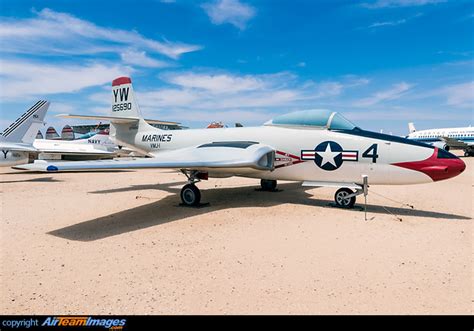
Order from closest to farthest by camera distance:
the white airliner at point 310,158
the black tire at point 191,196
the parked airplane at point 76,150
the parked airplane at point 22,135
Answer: the white airliner at point 310,158 < the black tire at point 191,196 < the parked airplane at point 22,135 < the parked airplane at point 76,150

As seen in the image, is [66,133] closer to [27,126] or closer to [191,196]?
[27,126]

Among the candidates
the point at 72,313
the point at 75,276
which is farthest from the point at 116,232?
the point at 72,313

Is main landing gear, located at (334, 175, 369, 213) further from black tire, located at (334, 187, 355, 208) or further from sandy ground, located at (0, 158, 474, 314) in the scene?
sandy ground, located at (0, 158, 474, 314)

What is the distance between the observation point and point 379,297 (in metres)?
3.52

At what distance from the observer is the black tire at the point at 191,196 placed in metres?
8.68

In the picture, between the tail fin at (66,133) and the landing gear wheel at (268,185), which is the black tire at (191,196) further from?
the tail fin at (66,133)

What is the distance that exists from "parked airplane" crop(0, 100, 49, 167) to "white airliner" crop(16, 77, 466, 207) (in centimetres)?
959

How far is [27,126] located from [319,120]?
48.5 feet

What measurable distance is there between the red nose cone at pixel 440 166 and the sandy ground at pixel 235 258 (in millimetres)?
1032

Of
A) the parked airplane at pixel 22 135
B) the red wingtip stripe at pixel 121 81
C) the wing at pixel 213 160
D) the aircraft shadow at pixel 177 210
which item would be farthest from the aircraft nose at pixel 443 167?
the parked airplane at pixel 22 135

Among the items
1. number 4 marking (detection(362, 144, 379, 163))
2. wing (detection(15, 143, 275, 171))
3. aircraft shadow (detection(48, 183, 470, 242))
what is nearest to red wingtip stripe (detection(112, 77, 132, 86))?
aircraft shadow (detection(48, 183, 470, 242))

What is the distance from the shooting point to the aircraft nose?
23.6 ft
